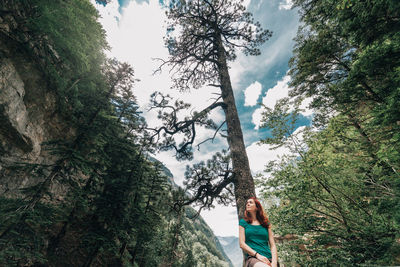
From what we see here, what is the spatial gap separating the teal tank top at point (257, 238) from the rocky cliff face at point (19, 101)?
28.6 feet

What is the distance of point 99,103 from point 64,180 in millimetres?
4876

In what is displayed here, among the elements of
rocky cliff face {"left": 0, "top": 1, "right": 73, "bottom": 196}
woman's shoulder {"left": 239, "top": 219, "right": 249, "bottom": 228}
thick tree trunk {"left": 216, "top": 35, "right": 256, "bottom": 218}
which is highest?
rocky cliff face {"left": 0, "top": 1, "right": 73, "bottom": 196}

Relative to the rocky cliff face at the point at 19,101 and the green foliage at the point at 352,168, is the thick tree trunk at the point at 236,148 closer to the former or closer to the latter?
the green foliage at the point at 352,168

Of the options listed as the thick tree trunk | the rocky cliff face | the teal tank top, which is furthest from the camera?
the rocky cliff face

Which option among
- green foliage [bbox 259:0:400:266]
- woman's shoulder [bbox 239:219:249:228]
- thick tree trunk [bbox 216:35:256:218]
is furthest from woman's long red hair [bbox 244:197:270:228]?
green foliage [bbox 259:0:400:266]

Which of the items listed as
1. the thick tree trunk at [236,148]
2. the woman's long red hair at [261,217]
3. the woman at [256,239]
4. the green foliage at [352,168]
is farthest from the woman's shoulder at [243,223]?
the green foliage at [352,168]

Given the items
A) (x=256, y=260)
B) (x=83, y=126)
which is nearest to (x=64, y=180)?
(x=83, y=126)

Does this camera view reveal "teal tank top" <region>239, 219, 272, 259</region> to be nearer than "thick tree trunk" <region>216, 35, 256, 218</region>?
Yes

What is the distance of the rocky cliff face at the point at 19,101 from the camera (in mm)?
6500

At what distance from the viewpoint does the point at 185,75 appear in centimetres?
659

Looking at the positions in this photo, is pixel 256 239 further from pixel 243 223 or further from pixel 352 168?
pixel 352 168

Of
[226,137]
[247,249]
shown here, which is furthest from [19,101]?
[247,249]

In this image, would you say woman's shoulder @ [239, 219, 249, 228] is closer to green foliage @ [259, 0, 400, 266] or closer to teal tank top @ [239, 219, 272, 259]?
teal tank top @ [239, 219, 272, 259]

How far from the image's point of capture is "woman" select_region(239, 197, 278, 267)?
6.15 ft
